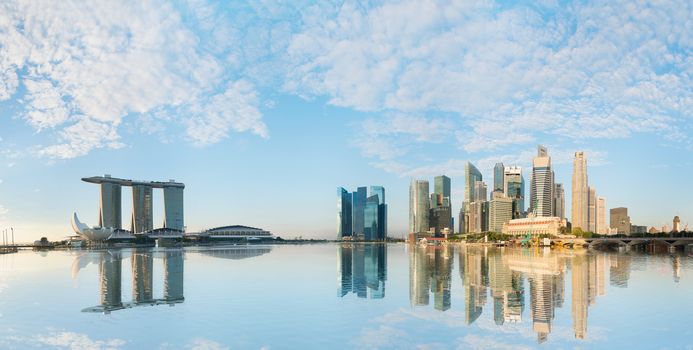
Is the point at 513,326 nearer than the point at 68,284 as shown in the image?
Yes

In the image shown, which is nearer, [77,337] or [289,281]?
[77,337]

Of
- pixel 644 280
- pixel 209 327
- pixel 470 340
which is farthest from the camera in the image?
pixel 644 280

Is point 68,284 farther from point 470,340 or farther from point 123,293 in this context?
point 470,340

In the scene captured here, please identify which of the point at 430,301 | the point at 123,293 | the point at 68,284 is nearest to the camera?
the point at 430,301

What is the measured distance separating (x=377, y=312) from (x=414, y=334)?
7.11 metres

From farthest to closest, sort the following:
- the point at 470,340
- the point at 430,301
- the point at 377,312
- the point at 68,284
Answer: the point at 68,284, the point at 430,301, the point at 377,312, the point at 470,340

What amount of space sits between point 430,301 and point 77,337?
24.7 meters

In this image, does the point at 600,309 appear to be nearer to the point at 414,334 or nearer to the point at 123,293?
the point at 414,334

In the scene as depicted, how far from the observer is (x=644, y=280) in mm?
59188

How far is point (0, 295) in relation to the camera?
45.1 meters

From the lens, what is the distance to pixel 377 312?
35344mm

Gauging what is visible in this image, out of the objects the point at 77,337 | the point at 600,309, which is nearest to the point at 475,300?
the point at 600,309

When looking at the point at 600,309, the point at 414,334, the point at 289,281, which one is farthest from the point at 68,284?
the point at 600,309

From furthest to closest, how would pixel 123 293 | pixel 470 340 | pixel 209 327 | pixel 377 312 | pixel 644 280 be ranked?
1. pixel 644 280
2. pixel 123 293
3. pixel 377 312
4. pixel 209 327
5. pixel 470 340
